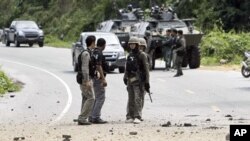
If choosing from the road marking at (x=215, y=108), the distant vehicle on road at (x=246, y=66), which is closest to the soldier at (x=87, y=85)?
the road marking at (x=215, y=108)

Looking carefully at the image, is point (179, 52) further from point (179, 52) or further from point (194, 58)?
point (194, 58)

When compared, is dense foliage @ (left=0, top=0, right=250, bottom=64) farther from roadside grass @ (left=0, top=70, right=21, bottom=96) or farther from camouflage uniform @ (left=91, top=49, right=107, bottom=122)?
camouflage uniform @ (left=91, top=49, right=107, bottom=122)

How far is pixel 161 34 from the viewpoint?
3278 cm

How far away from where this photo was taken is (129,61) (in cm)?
1479

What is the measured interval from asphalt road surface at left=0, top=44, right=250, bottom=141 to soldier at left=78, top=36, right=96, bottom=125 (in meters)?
0.26

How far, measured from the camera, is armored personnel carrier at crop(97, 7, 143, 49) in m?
39.8

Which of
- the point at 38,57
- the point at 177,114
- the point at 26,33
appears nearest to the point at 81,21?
the point at 26,33

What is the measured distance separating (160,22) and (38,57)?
946 centimetres

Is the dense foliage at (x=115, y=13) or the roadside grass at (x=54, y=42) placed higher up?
the dense foliage at (x=115, y=13)

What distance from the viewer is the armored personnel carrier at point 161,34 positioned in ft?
105

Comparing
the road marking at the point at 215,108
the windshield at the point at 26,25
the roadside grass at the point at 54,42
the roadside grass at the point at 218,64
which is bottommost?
the roadside grass at the point at 54,42

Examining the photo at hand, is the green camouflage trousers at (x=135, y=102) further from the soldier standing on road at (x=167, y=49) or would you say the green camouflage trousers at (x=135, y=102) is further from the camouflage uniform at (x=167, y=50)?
the camouflage uniform at (x=167, y=50)

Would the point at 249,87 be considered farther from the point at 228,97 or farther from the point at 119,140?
the point at 119,140

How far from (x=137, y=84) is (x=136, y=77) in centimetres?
14
